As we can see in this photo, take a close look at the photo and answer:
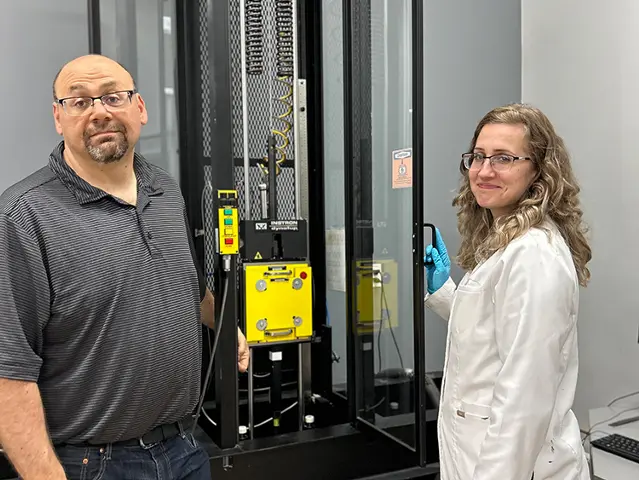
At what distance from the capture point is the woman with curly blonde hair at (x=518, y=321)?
47.7 inches

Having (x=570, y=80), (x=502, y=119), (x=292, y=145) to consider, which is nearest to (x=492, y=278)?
(x=502, y=119)

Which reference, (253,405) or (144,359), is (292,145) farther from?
(144,359)

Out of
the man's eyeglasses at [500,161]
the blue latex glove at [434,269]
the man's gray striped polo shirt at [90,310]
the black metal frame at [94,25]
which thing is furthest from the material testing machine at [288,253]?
the man's gray striped polo shirt at [90,310]

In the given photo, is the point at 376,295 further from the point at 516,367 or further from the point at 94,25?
the point at 94,25

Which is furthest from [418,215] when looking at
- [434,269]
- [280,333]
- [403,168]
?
[280,333]

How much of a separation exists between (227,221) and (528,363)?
1389 mm

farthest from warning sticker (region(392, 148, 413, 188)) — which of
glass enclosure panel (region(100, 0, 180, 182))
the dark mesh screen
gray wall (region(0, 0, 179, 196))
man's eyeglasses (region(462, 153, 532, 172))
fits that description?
gray wall (region(0, 0, 179, 196))

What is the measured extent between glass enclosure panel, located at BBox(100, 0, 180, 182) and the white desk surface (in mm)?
2175

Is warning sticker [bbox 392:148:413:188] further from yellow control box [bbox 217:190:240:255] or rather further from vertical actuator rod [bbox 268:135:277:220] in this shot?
yellow control box [bbox 217:190:240:255]

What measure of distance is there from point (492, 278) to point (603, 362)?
1.85 meters

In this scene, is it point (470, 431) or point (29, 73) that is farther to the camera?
point (29, 73)

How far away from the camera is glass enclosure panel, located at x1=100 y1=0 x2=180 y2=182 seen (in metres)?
2.85

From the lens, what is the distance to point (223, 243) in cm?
230

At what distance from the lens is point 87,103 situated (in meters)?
1.42
